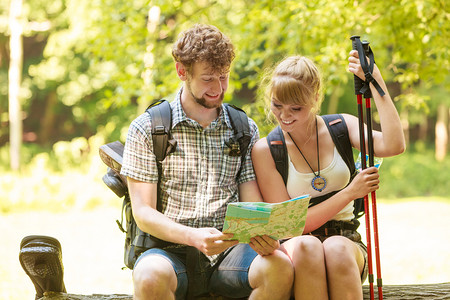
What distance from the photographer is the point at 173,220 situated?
9.95ft

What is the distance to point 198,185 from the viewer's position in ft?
10.1

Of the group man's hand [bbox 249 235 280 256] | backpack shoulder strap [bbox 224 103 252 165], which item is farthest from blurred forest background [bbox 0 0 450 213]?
man's hand [bbox 249 235 280 256]

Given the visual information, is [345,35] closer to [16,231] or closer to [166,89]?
[166,89]

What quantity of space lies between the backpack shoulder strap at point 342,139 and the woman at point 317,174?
28 millimetres

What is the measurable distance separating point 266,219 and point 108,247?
273 inches

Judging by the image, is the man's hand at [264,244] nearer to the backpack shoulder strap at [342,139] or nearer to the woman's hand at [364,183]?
the woman's hand at [364,183]

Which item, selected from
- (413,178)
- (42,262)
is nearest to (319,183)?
(42,262)

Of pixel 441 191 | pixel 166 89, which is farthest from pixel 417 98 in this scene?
pixel 441 191

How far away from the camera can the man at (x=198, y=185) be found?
8.98ft

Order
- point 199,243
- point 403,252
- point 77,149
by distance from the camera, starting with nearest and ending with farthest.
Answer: point 199,243 → point 403,252 → point 77,149

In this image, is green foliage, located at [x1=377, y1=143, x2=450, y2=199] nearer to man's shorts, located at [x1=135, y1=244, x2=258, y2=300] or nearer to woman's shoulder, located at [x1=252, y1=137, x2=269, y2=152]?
woman's shoulder, located at [x1=252, y1=137, x2=269, y2=152]

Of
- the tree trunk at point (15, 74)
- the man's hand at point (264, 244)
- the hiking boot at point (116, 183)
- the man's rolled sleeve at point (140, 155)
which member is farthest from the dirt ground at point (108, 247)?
the tree trunk at point (15, 74)

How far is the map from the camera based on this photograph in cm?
244

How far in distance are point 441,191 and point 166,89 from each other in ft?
40.7
